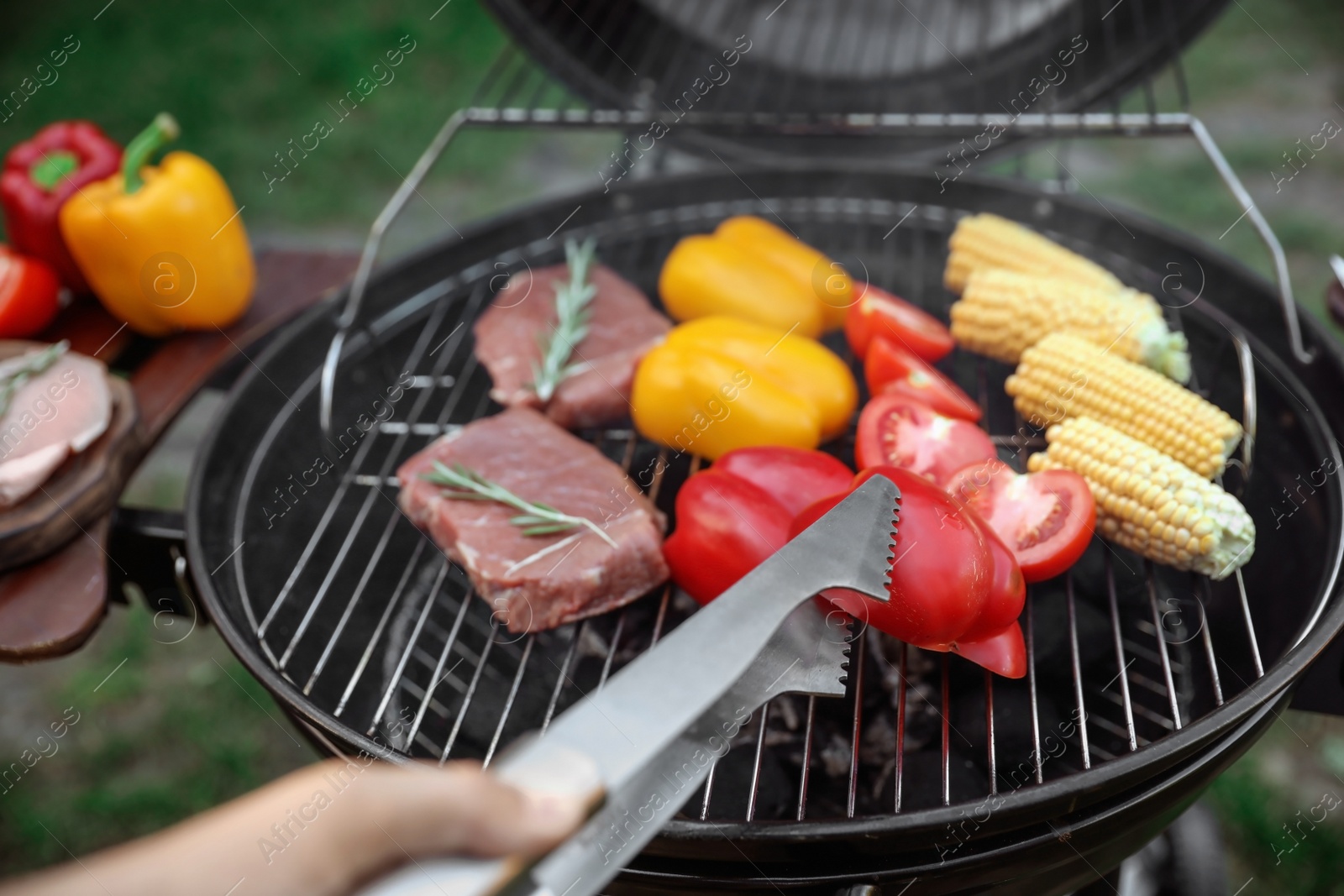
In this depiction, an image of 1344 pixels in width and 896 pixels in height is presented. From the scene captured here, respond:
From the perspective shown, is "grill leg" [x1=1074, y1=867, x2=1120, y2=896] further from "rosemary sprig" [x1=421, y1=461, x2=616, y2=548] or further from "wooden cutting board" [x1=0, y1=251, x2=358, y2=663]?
"wooden cutting board" [x1=0, y1=251, x2=358, y2=663]

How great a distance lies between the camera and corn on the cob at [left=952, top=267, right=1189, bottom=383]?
7.55ft

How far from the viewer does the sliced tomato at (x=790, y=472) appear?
6.71 feet

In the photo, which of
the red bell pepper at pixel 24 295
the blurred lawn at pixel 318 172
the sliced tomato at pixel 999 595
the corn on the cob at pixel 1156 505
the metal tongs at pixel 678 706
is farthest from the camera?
the blurred lawn at pixel 318 172

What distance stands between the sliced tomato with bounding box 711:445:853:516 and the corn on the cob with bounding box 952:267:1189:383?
0.65 metres

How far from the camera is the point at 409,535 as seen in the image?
99.8 inches

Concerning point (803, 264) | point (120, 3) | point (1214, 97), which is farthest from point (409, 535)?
point (120, 3)

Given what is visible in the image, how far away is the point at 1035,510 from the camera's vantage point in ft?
6.49

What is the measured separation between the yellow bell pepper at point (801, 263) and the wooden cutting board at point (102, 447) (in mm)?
1354

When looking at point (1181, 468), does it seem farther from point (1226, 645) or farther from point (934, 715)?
point (934, 715)

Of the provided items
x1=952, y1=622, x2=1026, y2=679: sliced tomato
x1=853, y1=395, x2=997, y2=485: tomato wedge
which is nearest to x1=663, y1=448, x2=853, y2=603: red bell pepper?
x1=853, y1=395, x2=997, y2=485: tomato wedge

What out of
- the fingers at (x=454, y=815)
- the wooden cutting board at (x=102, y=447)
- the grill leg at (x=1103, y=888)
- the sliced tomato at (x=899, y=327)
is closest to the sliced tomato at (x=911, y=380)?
the sliced tomato at (x=899, y=327)

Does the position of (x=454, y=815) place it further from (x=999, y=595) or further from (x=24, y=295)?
(x=24, y=295)

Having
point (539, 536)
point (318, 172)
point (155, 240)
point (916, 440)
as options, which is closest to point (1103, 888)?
point (916, 440)

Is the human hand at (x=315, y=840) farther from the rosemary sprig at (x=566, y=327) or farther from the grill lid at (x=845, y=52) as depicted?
the grill lid at (x=845, y=52)
